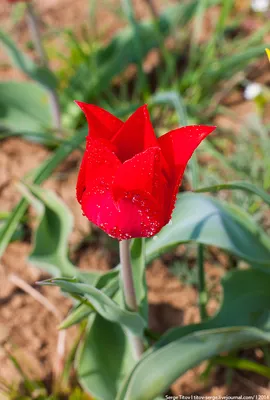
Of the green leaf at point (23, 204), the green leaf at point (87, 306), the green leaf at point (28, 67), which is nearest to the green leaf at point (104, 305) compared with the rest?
the green leaf at point (87, 306)

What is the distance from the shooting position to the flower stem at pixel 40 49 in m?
1.86

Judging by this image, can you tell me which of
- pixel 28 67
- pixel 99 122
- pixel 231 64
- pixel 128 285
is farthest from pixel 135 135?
pixel 231 64

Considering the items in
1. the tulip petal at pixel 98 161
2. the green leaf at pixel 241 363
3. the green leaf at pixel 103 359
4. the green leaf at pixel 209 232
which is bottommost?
the green leaf at pixel 241 363

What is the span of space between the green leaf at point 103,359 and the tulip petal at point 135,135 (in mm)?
467

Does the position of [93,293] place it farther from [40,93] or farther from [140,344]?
[40,93]

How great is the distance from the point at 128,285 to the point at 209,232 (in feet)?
0.63

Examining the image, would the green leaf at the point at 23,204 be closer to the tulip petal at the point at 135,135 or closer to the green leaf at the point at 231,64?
the tulip petal at the point at 135,135

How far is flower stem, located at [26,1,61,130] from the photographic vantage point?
1.86 metres

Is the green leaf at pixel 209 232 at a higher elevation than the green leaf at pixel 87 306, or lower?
higher

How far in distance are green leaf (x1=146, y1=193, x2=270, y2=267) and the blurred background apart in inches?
7.0

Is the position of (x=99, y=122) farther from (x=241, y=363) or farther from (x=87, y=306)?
(x=241, y=363)

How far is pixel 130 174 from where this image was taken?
782 millimetres

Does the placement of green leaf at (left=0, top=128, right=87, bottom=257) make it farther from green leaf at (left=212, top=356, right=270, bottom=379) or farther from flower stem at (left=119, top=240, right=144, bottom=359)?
green leaf at (left=212, top=356, right=270, bottom=379)

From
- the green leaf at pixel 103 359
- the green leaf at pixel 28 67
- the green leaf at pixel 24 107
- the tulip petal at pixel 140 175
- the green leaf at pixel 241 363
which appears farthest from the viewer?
the green leaf at pixel 24 107
